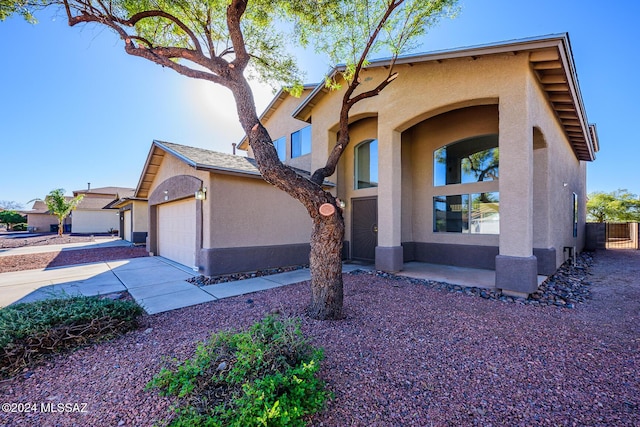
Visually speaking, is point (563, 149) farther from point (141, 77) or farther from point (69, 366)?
point (141, 77)

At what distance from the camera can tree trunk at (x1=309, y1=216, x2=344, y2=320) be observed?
13.6ft

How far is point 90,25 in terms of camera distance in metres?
5.94

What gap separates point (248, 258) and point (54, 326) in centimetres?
466

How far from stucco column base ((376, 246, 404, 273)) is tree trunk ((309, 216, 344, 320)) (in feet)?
12.8

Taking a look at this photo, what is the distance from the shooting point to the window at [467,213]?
8.09 metres

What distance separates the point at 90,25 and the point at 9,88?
12.8 m

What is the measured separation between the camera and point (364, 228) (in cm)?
970

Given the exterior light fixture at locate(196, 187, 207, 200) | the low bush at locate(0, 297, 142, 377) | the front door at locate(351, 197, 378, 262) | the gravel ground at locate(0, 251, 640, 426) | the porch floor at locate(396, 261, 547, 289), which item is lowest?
the porch floor at locate(396, 261, 547, 289)

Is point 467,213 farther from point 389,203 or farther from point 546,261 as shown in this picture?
point 389,203

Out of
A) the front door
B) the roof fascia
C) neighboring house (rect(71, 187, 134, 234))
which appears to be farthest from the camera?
neighboring house (rect(71, 187, 134, 234))

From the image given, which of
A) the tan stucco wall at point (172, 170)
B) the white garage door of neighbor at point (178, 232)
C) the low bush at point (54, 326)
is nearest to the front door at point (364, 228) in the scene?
the tan stucco wall at point (172, 170)

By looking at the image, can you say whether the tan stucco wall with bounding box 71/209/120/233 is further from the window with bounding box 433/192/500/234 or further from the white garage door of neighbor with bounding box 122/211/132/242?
the window with bounding box 433/192/500/234

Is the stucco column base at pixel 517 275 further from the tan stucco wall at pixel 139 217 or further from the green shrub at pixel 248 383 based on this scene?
the tan stucco wall at pixel 139 217

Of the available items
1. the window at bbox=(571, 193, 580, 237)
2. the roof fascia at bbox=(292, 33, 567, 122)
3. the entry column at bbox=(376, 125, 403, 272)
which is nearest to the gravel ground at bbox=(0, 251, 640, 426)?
the entry column at bbox=(376, 125, 403, 272)
